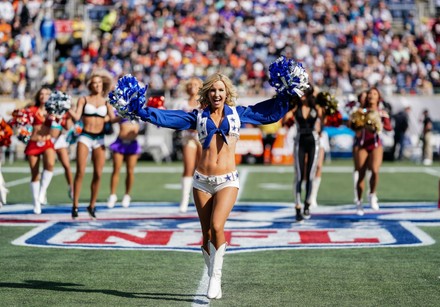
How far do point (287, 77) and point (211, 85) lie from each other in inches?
25.3

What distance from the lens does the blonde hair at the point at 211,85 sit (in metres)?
7.87

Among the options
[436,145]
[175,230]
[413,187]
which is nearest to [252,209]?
[175,230]

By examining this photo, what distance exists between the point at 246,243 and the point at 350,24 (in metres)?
24.4

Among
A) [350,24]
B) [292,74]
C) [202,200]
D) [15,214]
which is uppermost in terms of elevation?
[350,24]

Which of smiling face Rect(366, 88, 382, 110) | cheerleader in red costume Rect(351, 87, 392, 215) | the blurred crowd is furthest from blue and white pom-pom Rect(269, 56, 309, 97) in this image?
the blurred crowd

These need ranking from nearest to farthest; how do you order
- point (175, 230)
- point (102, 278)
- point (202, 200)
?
point (202, 200) → point (102, 278) → point (175, 230)

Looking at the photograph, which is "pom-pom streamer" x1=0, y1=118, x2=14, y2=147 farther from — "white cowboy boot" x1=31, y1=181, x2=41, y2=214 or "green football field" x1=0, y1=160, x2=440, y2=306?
"white cowboy boot" x1=31, y1=181, x2=41, y2=214

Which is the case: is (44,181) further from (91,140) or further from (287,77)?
(287,77)

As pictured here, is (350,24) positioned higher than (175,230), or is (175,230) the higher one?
(350,24)

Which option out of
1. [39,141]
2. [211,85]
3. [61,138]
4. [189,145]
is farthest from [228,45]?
[211,85]

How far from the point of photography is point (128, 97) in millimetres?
7742

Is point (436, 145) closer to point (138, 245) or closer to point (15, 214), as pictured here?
point (15, 214)

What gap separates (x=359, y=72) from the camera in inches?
1254

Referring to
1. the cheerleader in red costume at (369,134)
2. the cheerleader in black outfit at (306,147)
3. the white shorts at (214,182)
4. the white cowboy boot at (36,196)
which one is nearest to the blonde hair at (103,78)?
the white cowboy boot at (36,196)
